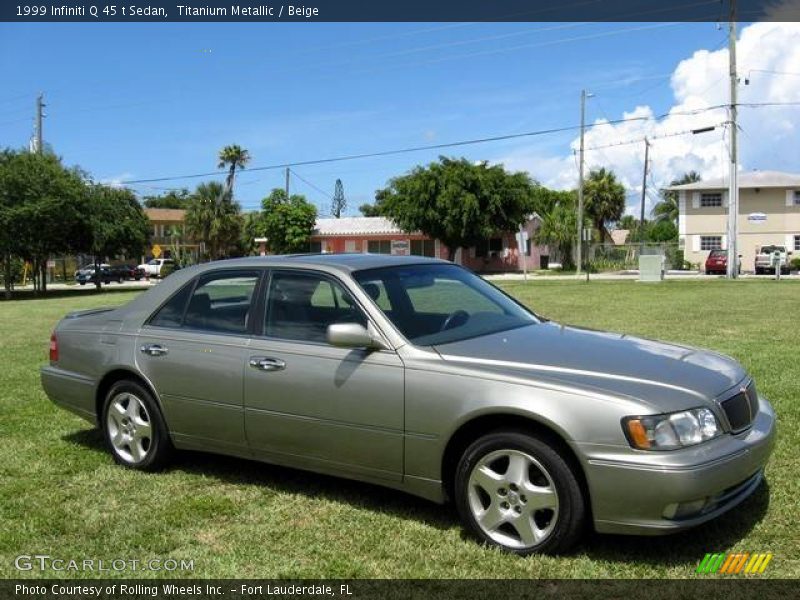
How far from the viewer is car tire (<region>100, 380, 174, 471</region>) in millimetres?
5363

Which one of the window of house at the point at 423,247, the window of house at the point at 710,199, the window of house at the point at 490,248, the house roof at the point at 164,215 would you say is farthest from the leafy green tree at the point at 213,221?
the house roof at the point at 164,215

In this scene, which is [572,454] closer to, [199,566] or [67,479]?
[199,566]

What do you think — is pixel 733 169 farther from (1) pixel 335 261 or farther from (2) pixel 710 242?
(1) pixel 335 261

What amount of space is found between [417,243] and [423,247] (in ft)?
2.23

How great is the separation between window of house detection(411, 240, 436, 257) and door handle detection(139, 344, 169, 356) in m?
53.5

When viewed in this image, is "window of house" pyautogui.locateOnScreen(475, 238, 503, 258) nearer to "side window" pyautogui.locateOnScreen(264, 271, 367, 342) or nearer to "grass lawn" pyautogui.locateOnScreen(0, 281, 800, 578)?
"grass lawn" pyautogui.locateOnScreen(0, 281, 800, 578)

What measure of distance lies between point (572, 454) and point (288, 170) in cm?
6795

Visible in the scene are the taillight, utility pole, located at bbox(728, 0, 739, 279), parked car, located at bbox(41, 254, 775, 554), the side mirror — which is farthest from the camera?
utility pole, located at bbox(728, 0, 739, 279)

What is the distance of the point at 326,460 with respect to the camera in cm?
456

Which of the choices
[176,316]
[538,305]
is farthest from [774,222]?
[176,316]

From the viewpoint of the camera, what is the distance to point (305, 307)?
4.91m

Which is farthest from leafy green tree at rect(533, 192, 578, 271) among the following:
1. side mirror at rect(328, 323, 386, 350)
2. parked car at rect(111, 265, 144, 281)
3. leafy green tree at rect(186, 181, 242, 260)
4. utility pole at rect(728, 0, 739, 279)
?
side mirror at rect(328, 323, 386, 350)

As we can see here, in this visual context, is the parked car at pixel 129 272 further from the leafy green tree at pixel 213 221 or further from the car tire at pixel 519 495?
the car tire at pixel 519 495

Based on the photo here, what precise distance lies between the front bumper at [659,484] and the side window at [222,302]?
2.47 metres
